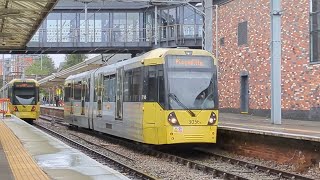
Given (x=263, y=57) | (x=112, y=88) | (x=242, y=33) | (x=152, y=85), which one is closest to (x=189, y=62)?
(x=152, y=85)

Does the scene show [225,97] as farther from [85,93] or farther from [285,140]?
[285,140]

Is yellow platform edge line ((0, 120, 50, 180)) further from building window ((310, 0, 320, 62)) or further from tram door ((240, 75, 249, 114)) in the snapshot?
tram door ((240, 75, 249, 114))

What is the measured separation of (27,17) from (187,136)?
6.54 metres

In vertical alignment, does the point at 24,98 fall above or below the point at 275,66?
below

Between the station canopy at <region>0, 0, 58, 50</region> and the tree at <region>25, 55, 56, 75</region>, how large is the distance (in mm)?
86515

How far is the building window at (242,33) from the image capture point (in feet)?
102

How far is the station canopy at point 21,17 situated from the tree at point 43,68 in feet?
284

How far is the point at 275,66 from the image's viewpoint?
826 inches

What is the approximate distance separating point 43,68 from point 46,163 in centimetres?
10594

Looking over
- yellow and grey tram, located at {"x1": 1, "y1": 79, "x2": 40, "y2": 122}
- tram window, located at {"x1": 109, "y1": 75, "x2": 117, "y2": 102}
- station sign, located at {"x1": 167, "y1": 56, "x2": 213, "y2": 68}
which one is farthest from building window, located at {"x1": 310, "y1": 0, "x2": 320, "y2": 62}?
yellow and grey tram, located at {"x1": 1, "y1": 79, "x2": 40, "y2": 122}

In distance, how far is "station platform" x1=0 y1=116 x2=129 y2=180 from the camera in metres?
10.3

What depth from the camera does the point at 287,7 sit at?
26.6m

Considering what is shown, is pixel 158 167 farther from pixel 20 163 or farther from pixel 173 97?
pixel 20 163

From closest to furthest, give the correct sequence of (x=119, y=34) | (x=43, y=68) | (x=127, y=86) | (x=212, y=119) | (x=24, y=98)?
(x=212, y=119) → (x=127, y=86) → (x=24, y=98) → (x=119, y=34) → (x=43, y=68)
